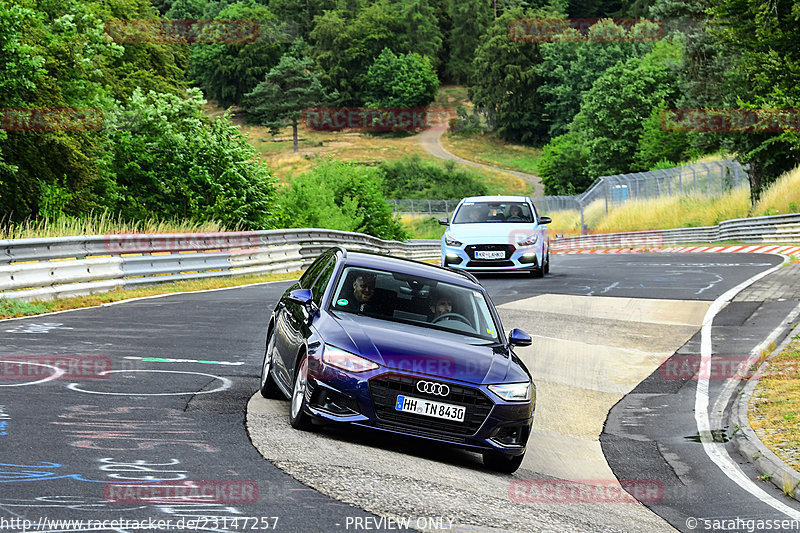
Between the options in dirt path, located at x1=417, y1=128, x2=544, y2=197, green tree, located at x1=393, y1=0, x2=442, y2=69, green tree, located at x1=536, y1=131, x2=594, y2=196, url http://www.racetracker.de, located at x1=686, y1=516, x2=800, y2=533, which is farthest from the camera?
green tree, located at x1=393, y1=0, x2=442, y2=69

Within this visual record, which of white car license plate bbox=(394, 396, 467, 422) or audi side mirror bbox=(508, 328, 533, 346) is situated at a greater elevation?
audi side mirror bbox=(508, 328, 533, 346)

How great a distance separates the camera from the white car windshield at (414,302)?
8.61m

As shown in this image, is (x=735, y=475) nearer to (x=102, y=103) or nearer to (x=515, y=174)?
(x=102, y=103)

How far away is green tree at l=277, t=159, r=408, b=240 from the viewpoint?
140ft

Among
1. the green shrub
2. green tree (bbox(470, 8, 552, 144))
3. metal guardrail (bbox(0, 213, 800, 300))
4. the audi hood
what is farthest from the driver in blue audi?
green tree (bbox(470, 8, 552, 144))

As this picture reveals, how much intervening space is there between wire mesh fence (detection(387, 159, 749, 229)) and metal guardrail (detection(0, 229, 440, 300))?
28420 millimetres

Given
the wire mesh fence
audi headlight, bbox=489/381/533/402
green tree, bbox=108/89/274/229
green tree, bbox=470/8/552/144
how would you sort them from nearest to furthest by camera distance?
audi headlight, bbox=489/381/533/402 < green tree, bbox=108/89/274/229 < the wire mesh fence < green tree, bbox=470/8/552/144

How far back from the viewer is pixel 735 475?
8.64 meters


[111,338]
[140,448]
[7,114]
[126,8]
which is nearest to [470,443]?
[140,448]

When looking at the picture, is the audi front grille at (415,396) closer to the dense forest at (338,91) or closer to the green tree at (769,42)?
the dense forest at (338,91)

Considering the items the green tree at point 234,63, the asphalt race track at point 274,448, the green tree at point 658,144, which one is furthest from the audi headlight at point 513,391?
the green tree at point 234,63

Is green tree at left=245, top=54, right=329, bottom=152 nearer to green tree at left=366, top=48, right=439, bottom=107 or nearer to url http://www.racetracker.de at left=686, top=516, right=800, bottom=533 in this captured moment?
green tree at left=366, top=48, right=439, bottom=107

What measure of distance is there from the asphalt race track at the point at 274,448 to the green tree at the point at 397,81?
439ft

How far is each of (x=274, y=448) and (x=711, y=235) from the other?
41.7 meters
